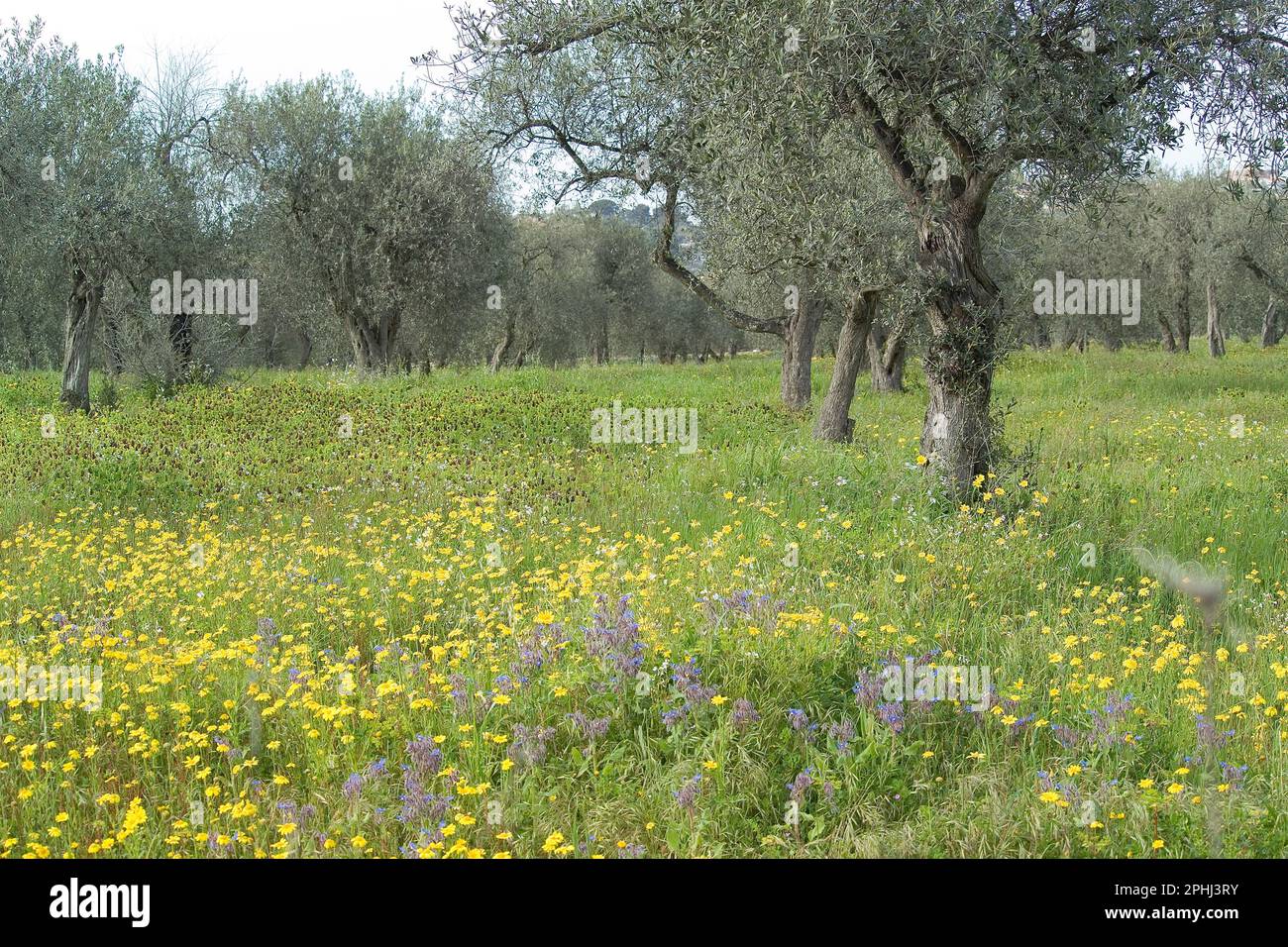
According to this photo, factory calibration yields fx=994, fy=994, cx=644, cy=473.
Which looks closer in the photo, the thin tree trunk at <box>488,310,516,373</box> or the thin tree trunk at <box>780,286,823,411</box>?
the thin tree trunk at <box>780,286,823,411</box>

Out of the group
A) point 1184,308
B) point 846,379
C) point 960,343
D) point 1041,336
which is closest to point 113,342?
point 846,379

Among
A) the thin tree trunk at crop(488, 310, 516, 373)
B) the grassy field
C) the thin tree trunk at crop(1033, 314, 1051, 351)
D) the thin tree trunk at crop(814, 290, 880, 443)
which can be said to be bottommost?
the grassy field

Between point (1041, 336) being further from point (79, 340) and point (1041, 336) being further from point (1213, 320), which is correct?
point (79, 340)

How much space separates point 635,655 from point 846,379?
11991mm

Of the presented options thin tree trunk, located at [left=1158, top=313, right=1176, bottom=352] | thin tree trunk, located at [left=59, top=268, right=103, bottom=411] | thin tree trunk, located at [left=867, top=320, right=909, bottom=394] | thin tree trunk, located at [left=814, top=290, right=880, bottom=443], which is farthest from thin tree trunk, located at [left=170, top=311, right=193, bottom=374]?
thin tree trunk, located at [left=1158, top=313, right=1176, bottom=352]

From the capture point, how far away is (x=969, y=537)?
936 centimetres

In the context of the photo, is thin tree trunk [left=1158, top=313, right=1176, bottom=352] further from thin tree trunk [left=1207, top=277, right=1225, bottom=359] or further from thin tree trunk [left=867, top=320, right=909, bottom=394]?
thin tree trunk [left=867, top=320, right=909, bottom=394]

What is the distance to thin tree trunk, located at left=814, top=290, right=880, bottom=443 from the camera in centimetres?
1727

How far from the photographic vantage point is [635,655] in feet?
20.4

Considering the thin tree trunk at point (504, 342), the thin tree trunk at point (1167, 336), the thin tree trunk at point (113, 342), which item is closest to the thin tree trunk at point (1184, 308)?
the thin tree trunk at point (1167, 336)

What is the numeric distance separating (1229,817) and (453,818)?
12.1ft

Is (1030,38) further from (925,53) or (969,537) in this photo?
(969,537)

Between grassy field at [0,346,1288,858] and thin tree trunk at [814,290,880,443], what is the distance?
3235mm

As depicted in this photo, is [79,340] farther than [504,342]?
No
